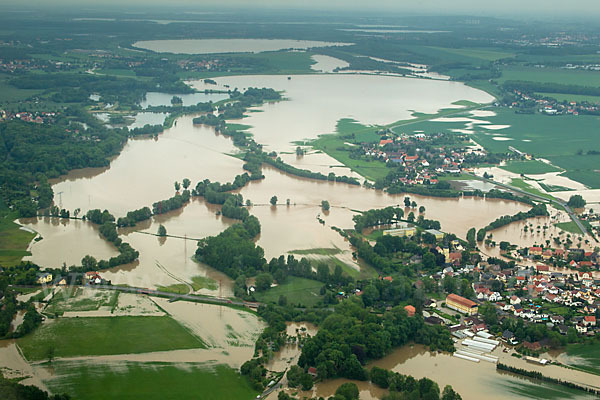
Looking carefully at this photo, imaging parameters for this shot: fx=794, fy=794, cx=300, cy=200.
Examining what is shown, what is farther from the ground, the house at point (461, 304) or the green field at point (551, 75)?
the green field at point (551, 75)

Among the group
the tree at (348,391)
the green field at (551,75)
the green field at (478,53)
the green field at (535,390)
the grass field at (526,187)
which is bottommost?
the green field at (535,390)

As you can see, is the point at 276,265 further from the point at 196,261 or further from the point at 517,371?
the point at 517,371

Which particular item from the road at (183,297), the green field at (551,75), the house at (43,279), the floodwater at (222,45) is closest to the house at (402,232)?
the road at (183,297)

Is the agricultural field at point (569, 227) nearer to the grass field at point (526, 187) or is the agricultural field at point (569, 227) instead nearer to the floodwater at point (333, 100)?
the grass field at point (526, 187)

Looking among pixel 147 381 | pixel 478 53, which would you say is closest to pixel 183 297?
pixel 147 381

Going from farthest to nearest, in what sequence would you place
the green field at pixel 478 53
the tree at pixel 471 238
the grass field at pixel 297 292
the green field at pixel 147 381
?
the green field at pixel 478 53
the tree at pixel 471 238
the grass field at pixel 297 292
the green field at pixel 147 381

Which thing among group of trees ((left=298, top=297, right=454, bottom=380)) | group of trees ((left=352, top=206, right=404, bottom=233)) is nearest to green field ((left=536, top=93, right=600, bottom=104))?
group of trees ((left=352, top=206, right=404, bottom=233))
